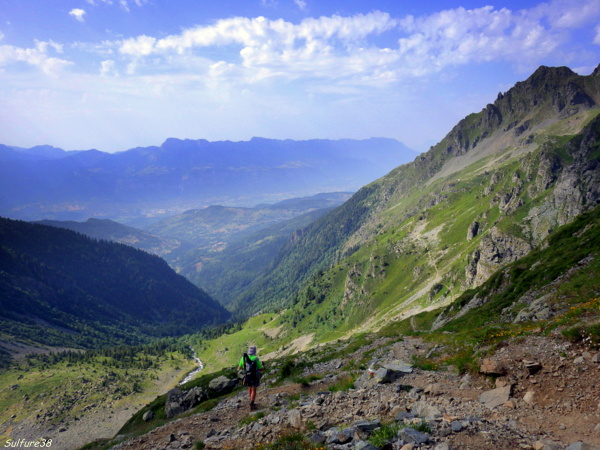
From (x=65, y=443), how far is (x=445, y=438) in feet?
442

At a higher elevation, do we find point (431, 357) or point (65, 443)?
point (431, 357)

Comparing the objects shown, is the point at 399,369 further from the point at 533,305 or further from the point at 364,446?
the point at 533,305

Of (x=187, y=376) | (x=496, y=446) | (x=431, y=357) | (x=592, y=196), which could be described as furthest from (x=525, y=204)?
(x=187, y=376)

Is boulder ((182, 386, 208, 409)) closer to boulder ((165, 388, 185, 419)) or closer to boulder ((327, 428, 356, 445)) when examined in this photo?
boulder ((165, 388, 185, 419))

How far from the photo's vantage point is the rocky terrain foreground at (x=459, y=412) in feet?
39.9

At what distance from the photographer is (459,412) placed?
14938 millimetres

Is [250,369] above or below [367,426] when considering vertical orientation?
below

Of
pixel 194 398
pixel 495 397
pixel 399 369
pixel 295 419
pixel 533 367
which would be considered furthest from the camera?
pixel 194 398

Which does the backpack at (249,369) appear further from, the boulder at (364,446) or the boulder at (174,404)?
the boulder at (174,404)

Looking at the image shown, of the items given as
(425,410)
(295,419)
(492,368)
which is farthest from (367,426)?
(492,368)

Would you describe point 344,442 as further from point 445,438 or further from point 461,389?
point 461,389

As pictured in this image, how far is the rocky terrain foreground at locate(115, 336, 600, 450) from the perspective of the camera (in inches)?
479

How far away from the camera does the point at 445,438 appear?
39.8 ft

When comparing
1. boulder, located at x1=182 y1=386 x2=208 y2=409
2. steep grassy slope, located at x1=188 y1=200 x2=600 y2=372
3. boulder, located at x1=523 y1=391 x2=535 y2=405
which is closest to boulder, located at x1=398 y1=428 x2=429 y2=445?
boulder, located at x1=523 y1=391 x2=535 y2=405
